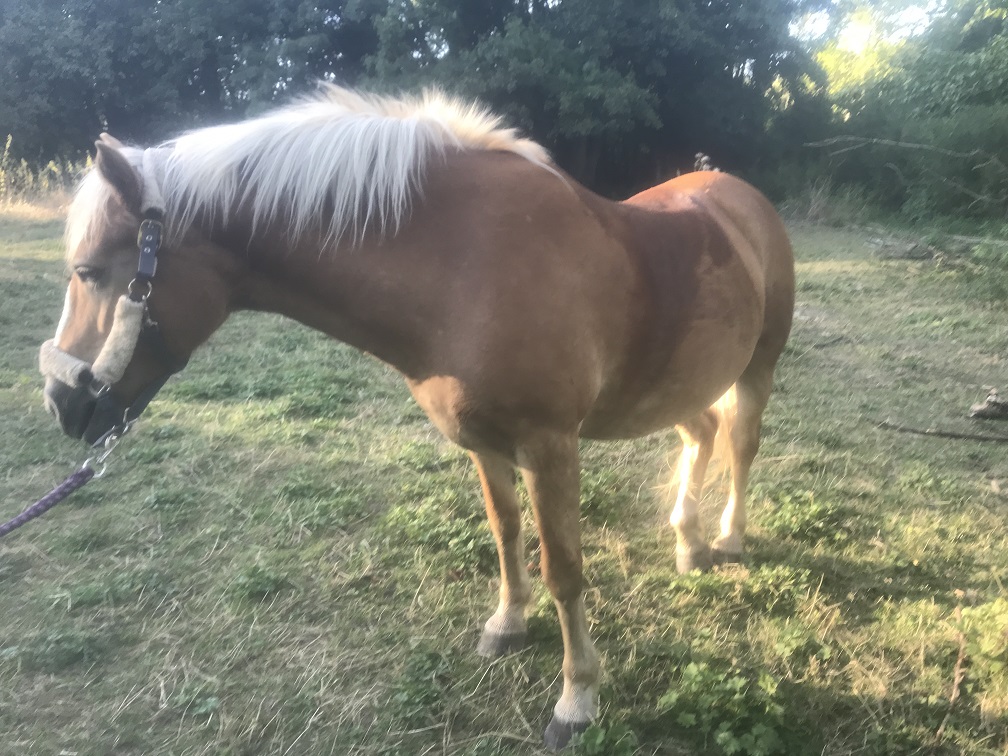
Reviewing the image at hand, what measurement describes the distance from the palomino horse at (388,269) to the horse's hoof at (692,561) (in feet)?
3.50

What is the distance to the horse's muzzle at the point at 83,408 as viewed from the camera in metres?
1.63

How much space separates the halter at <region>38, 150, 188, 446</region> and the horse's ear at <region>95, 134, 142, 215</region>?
20 mm

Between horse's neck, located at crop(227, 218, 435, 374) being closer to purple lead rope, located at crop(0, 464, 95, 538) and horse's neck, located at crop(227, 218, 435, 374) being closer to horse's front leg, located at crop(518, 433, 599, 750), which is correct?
horse's front leg, located at crop(518, 433, 599, 750)

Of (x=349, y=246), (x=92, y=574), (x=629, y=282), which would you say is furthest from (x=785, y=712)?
(x=92, y=574)

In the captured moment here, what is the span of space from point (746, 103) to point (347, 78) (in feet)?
31.8

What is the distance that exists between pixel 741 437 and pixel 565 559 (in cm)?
132

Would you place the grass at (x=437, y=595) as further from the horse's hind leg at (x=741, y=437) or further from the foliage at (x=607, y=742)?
the horse's hind leg at (x=741, y=437)

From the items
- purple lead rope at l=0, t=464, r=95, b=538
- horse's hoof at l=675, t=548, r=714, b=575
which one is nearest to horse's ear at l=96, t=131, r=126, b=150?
purple lead rope at l=0, t=464, r=95, b=538

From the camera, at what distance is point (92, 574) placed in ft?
9.16

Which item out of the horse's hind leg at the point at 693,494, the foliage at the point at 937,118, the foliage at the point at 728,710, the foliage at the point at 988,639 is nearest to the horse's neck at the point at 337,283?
the foliage at the point at 728,710

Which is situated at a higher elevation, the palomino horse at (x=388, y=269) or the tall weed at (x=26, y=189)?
the palomino horse at (x=388, y=269)

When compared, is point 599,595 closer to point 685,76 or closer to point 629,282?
point 629,282

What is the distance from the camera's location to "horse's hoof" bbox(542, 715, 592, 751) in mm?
2039

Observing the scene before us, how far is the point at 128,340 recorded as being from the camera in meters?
1.55
